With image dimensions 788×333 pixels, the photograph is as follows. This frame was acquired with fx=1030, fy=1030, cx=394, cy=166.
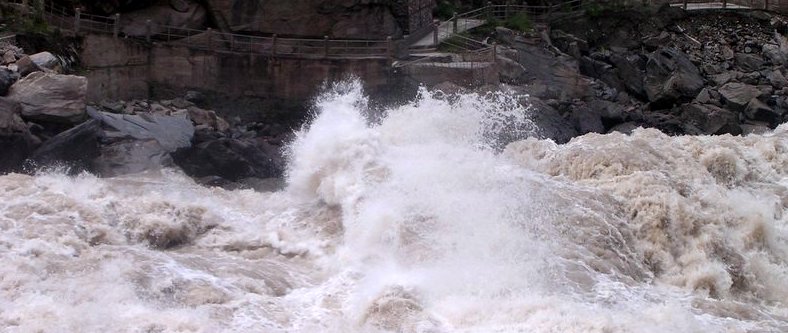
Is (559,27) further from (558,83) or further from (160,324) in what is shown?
(160,324)

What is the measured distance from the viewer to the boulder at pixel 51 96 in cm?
2025

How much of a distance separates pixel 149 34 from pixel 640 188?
47.3 feet

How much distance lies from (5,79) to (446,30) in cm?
1406

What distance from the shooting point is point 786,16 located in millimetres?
38062

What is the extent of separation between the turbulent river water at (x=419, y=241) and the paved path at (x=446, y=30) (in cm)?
785

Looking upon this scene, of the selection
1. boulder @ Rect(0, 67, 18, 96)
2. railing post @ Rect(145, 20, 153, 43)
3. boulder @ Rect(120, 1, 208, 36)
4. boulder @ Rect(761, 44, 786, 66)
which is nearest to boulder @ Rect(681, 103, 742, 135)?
boulder @ Rect(761, 44, 786, 66)

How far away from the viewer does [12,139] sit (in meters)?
19.5

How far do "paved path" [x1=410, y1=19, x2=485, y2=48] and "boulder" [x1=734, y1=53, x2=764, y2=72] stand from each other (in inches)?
357

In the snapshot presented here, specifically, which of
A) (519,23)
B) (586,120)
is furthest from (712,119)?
(519,23)

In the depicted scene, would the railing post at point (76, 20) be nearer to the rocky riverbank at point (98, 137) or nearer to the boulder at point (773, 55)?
the rocky riverbank at point (98, 137)

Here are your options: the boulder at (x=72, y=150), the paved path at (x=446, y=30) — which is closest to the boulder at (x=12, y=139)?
the boulder at (x=72, y=150)

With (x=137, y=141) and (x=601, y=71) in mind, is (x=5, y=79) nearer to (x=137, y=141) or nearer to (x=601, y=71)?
(x=137, y=141)

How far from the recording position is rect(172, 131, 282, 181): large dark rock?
2188 centimetres

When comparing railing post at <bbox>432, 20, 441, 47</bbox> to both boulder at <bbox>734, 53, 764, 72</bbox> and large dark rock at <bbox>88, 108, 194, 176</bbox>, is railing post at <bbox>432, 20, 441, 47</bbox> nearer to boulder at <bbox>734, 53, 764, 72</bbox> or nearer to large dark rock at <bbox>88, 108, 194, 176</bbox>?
large dark rock at <bbox>88, 108, 194, 176</bbox>
